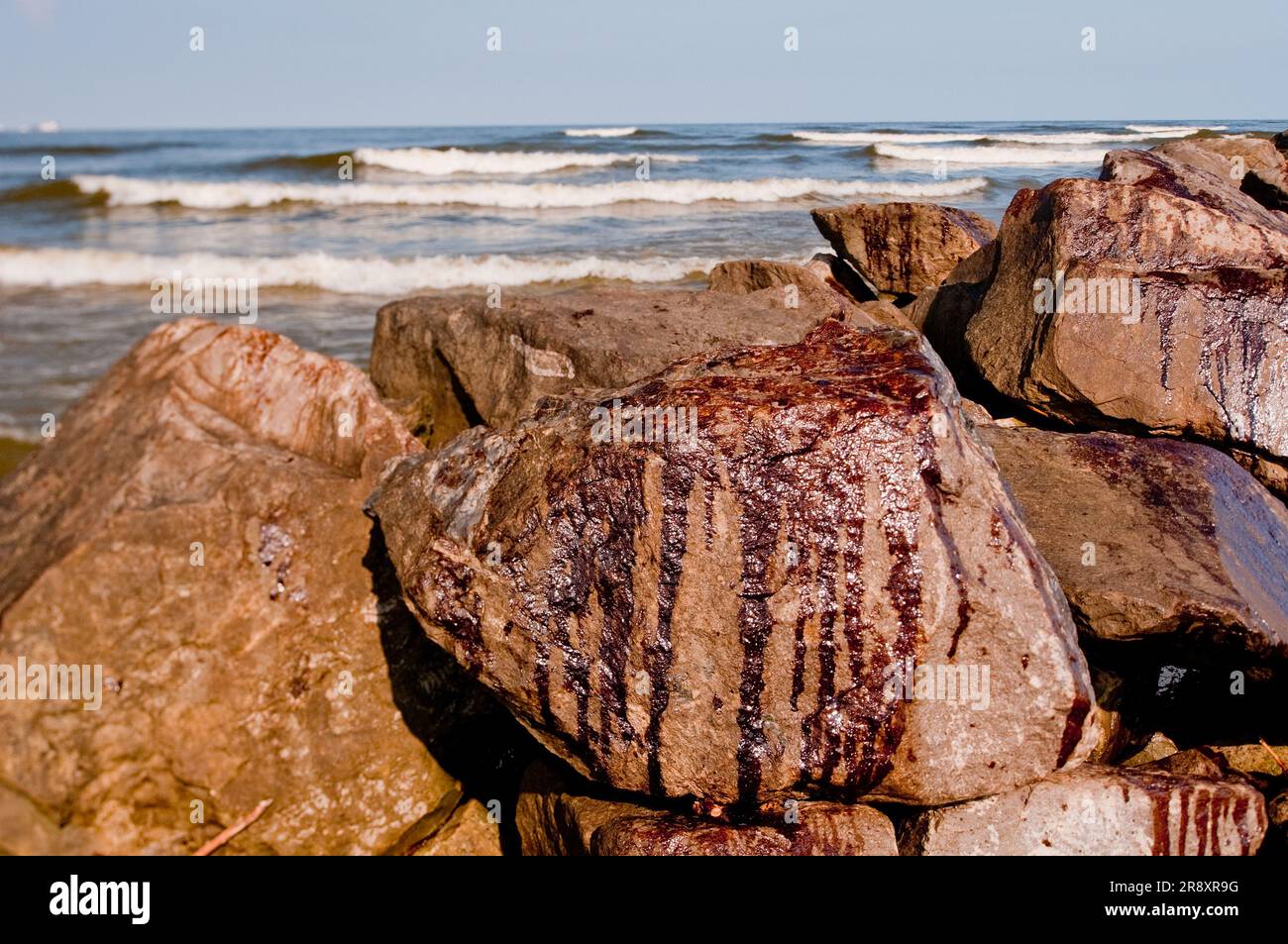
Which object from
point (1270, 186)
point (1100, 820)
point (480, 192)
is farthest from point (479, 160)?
point (1100, 820)

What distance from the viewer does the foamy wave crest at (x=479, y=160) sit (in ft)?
85.9

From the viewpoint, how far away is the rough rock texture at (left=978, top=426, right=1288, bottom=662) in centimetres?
338

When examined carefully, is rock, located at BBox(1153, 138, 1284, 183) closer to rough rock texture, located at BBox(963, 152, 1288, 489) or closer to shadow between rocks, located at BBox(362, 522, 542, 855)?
rough rock texture, located at BBox(963, 152, 1288, 489)

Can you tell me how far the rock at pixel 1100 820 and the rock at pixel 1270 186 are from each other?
6.34 m

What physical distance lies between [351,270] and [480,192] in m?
9.10

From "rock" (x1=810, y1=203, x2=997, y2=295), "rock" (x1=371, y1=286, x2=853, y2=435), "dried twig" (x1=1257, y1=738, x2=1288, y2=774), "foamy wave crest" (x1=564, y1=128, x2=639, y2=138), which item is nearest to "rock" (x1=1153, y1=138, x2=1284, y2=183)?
"rock" (x1=810, y1=203, x2=997, y2=295)

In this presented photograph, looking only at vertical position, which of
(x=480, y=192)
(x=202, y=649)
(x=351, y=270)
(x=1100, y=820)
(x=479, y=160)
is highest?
(x=479, y=160)

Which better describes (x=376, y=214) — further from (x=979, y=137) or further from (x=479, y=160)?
(x=979, y=137)

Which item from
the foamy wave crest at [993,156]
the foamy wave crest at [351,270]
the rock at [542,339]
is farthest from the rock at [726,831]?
the foamy wave crest at [993,156]

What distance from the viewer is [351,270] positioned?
12922 millimetres

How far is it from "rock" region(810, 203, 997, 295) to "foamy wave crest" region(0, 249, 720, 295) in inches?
166

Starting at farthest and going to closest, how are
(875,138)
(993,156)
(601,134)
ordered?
(875,138) → (601,134) → (993,156)

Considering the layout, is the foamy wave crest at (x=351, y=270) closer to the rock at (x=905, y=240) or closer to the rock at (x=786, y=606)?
the rock at (x=905, y=240)
